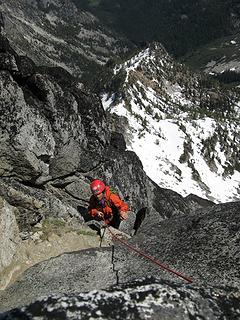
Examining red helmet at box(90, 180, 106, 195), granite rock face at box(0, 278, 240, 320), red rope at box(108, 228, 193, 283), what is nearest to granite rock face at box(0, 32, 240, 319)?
granite rock face at box(0, 278, 240, 320)

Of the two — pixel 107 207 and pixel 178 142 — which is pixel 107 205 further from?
pixel 178 142

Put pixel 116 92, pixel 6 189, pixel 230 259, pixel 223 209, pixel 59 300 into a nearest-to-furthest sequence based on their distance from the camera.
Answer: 1. pixel 59 300
2. pixel 230 259
3. pixel 223 209
4. pixel 6 189
5. pixel 116 92

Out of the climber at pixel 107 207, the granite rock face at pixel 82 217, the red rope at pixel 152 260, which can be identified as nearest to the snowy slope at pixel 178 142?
the granite rock face at pixel 82 217

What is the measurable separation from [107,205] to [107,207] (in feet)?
0.30

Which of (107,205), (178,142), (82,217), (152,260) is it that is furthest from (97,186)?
(178,142)

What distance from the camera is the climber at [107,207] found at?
1839 centimetres

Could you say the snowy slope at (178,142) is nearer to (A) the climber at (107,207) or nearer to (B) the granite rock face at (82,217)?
(B) the granite rock face at (82,217)

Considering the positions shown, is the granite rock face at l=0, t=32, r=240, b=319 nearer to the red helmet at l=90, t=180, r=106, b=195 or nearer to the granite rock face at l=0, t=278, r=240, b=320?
the granite rock face at l=0, t=278, r=240, b=320

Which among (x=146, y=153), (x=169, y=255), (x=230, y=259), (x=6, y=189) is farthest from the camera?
(x=146, y=153)

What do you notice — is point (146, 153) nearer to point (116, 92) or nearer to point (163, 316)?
point (116, 92)

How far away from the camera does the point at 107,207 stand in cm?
1877

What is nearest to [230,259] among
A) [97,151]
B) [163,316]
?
[163,316]

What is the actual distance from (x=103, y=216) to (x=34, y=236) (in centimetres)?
305

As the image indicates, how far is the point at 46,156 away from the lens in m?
22.1
